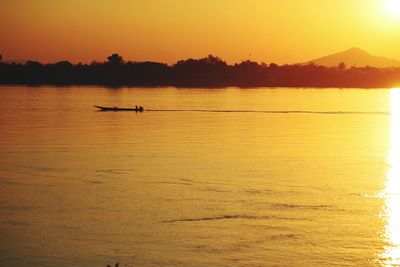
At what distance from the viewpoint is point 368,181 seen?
2867 cm

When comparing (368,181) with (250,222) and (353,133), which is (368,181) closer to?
(250,222)

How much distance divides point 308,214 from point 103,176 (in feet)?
35.0

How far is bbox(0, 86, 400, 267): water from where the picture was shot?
17.9 m

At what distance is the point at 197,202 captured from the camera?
923 inches

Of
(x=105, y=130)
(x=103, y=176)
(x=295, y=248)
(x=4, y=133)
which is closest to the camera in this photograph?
(x=295, y=248)

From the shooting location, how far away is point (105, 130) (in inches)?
2154

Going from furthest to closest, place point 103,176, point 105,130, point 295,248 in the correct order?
point 105,130, point 103,176, point 295,248

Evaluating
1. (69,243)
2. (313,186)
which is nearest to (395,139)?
(313,186)

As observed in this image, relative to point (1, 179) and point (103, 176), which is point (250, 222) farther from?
point (1, 179)

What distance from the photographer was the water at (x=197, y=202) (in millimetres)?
17922

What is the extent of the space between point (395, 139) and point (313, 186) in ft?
87.3

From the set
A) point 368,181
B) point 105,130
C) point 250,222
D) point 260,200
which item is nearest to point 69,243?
point 250,222

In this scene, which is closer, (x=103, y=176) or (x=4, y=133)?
(x=103, y=176)

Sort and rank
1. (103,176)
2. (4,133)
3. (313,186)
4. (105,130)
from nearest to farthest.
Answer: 1. (313,186)
2. (103,176)
3. (4,133)
4. (105,130)
